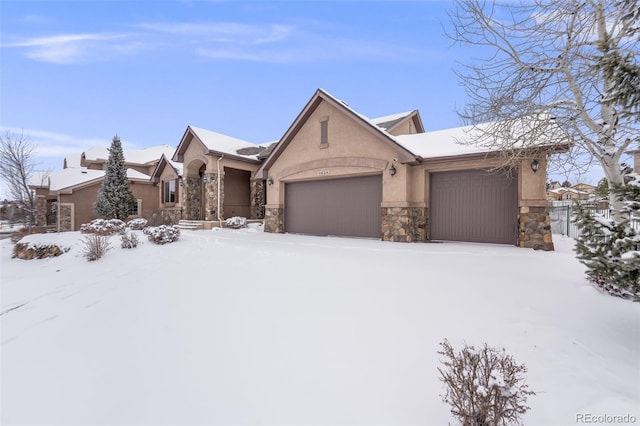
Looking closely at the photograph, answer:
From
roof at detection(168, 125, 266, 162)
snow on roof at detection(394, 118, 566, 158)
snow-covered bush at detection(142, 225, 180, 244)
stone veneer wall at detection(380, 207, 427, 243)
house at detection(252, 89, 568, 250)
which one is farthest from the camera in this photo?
roof at detection(168, 125, 266, 162)

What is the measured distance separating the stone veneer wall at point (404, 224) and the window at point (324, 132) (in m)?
4.28

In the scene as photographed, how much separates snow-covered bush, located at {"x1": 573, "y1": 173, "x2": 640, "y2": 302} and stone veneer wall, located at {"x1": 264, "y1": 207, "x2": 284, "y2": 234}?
1199cm

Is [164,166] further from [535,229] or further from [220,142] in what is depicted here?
[535,229]

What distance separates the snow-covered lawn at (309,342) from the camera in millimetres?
2693

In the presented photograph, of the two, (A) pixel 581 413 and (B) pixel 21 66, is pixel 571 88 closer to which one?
(A) pixel 581 413

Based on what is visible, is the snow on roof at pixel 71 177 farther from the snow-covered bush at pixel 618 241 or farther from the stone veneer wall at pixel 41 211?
the snow-covered bush at pixel 618 241

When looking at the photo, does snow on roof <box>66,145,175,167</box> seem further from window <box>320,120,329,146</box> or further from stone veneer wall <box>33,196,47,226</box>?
window <box>320,120,329,146</box>

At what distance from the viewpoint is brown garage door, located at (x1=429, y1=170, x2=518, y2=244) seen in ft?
31.1

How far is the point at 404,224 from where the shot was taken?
34.9 ft

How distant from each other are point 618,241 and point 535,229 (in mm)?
6293

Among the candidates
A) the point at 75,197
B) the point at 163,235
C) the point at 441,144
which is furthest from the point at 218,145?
the point at 441,144

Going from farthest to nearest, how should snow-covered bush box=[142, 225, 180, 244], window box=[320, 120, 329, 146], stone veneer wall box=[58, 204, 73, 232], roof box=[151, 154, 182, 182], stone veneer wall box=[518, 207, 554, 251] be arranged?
roof box=[151, 154, 182, 182] → stone veneer wall box=[58, 204, 73, 232] → window box=[320, 120, 329, 146] → snow-covered bush box=[142, 225, 180, 244] → stone veneer wall box=[518, 207, 554, 251]
